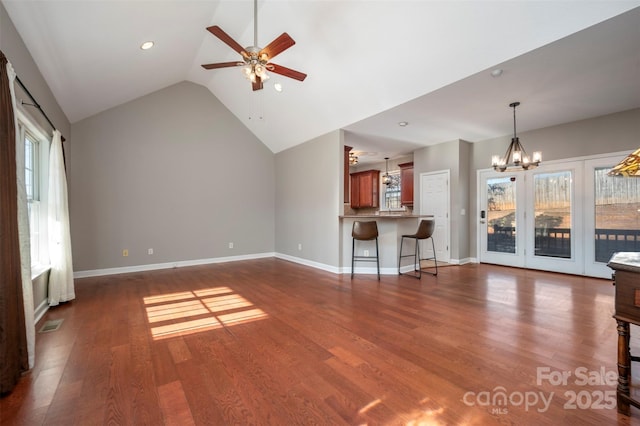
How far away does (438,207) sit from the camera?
6355 millimetres

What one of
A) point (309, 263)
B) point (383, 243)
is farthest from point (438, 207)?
point (309, 263)

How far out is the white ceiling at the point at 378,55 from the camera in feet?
8.40

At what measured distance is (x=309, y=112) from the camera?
16.9 ft

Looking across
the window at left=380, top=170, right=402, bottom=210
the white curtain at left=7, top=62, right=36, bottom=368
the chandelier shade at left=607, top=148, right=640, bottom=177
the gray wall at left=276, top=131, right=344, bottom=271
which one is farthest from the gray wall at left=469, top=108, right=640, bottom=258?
the white curtain at left=7, top=62, right=36, bottom=368

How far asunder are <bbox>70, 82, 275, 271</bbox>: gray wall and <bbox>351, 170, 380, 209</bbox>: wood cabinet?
2.89 m

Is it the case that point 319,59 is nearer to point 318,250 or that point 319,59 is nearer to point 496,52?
point 496,52

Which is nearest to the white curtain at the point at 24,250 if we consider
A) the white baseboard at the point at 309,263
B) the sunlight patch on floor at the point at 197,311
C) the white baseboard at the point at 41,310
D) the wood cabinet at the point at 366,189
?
the sunlight patch on floor at the point at 197,311

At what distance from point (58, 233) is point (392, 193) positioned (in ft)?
25.1

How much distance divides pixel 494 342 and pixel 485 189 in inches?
179

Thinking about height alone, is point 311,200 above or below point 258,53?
below

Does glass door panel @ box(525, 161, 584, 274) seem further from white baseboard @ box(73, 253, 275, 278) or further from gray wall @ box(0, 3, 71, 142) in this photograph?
gray wall @ box(0, 3, 71, 142)

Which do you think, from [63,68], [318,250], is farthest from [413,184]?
[63,68]

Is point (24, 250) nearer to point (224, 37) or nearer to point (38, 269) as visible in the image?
point (38, 269)

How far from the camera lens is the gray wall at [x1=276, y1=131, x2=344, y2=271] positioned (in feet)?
17.3
